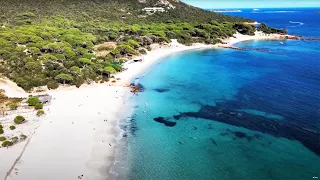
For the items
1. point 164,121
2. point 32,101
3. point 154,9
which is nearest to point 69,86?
point 32,101

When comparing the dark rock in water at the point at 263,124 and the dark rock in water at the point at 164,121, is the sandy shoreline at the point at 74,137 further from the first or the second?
the dark rock in water at the point at 263,124

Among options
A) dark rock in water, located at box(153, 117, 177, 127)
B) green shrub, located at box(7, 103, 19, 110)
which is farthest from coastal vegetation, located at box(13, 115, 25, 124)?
dark rock in water, located at box(153, 117, 177, 127)

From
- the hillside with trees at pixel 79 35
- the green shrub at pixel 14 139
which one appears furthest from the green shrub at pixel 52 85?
the green shrub at pixel 14 139

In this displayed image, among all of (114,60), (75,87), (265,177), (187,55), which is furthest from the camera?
(187,55)

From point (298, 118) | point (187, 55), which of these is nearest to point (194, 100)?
point (298, 118)

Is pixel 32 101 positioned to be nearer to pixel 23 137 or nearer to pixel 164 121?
pixel 23 137

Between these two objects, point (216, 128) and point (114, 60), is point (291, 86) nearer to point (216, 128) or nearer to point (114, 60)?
point (216, 128)

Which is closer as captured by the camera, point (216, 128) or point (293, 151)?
point (293, 151)
